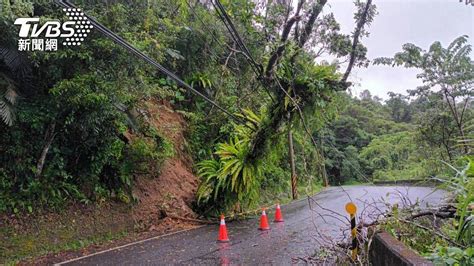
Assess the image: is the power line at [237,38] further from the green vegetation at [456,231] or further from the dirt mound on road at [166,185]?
the green vegetation at [456,231]

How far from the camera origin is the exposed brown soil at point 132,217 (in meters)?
6.48

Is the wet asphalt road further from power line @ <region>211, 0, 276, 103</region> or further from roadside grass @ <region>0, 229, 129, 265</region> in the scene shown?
power line @ <region>211, 0, 276, 103</region>

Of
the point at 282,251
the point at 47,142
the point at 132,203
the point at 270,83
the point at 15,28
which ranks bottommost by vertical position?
the point at 282,251

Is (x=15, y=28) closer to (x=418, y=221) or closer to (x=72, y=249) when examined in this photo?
(x=72, y=249)

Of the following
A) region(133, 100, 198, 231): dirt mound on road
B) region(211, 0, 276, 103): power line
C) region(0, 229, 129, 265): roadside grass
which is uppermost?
region(211, 0, 276, 103): power line

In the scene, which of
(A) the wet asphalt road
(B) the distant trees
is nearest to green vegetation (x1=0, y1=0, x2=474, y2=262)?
(A) the wet asphalt road

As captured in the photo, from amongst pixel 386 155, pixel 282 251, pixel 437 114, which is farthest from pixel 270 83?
pixel 386 155

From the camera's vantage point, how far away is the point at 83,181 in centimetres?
809

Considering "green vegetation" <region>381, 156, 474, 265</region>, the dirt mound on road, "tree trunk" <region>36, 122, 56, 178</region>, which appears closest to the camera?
"green vegetation" <region>381, 156, 474, 265</region>

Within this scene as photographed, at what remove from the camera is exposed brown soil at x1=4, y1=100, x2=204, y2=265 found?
648cm

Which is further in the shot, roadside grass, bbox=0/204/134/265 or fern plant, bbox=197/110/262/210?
fern plant, bbox=197/110/262/210

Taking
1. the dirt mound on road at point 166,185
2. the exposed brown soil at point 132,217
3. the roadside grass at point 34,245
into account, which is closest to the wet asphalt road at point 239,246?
the exposed brown soil at point 132,217

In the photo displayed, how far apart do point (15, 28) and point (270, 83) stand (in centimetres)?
506

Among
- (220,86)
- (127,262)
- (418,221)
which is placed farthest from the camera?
(220,86)
